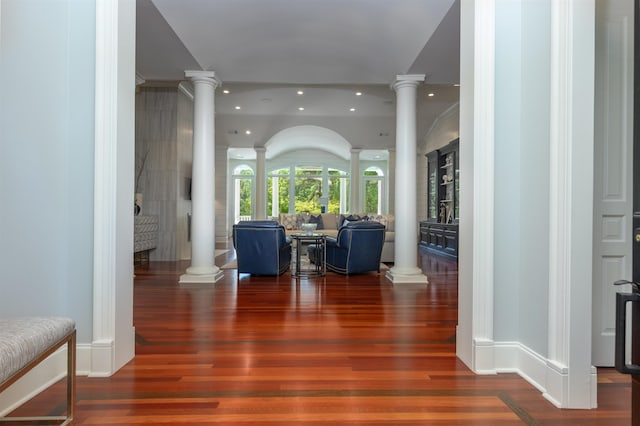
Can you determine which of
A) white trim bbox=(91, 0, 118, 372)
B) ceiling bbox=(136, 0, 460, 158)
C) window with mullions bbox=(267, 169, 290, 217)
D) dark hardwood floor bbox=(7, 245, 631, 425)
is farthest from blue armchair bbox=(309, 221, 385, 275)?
window with mullions bbox=(267, 169, 290, 217)

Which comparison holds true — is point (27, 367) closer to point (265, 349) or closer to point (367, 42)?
point (265, 349)

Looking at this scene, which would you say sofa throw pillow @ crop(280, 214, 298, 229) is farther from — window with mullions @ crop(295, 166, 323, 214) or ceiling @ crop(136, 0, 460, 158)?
window with mullions @ crop(295, 166, 323, 214)

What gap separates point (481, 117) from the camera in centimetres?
229

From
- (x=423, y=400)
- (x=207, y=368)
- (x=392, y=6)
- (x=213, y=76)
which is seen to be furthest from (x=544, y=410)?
(x=213, y=76)

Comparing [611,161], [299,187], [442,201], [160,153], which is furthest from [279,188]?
[611,161]

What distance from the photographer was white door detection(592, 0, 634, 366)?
2.26 meters

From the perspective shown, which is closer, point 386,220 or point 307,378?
point 307,378

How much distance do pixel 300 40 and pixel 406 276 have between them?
3.28 meters

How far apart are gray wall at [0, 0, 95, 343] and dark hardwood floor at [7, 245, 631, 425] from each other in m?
0.56

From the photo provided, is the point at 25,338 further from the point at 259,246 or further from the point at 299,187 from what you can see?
the point at 299,187

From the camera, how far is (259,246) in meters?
5.56

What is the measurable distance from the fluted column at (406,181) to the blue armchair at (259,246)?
5.44ft

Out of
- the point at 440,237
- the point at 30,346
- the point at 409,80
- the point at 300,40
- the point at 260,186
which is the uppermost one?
the point at 300,40

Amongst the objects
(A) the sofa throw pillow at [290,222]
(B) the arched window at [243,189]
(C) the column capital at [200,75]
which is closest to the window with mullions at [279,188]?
(B) the arched window at [243,189]
